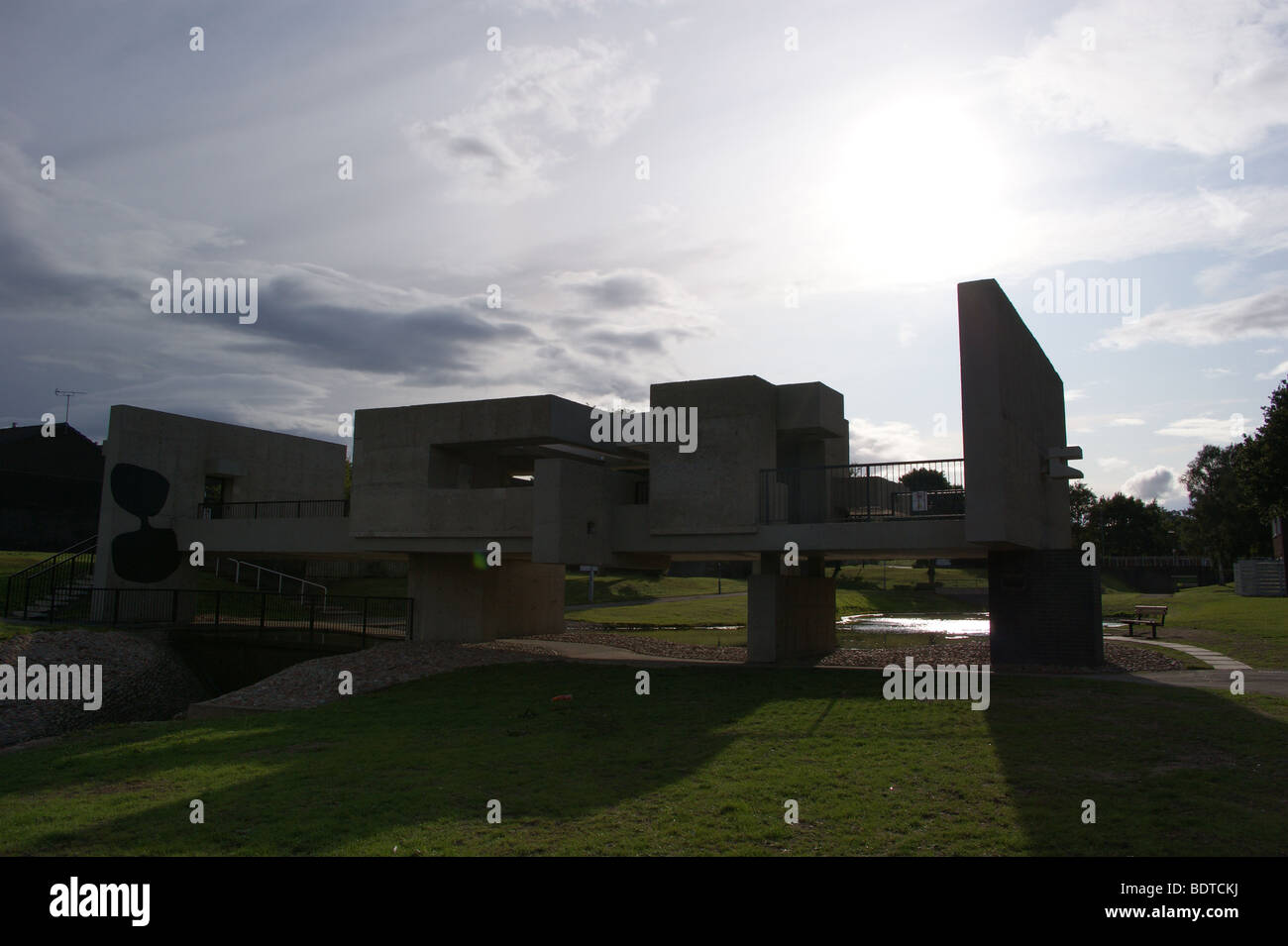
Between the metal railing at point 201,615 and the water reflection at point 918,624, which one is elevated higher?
the metal railing at point 201,615

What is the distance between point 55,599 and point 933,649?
88.5 ft

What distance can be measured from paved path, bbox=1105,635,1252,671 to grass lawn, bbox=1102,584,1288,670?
311 millimetres

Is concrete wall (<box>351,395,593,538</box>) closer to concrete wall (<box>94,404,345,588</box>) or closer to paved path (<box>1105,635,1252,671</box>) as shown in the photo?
concrete wall (<box>94,404,345,588</box>)

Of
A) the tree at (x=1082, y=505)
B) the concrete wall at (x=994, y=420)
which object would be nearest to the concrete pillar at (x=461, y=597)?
the concrete wall at (x=994, y=420)

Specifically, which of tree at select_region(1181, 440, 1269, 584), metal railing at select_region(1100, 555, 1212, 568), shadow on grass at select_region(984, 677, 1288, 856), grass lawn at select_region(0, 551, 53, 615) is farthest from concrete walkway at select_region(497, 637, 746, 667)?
metal railing at select_region(1100, 555, 1212, 568)

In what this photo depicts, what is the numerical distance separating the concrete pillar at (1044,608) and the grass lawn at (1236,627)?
136 inches

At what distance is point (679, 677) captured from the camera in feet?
59.4

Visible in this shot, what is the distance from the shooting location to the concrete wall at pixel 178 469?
93.0 feet

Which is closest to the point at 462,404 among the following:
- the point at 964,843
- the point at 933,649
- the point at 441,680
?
the point at 441,680

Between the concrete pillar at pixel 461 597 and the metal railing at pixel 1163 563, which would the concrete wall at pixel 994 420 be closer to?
the concrete pillar at pixel 461 597

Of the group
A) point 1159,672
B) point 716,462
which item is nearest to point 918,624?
point 1159,672

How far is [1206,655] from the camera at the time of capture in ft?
66.2
